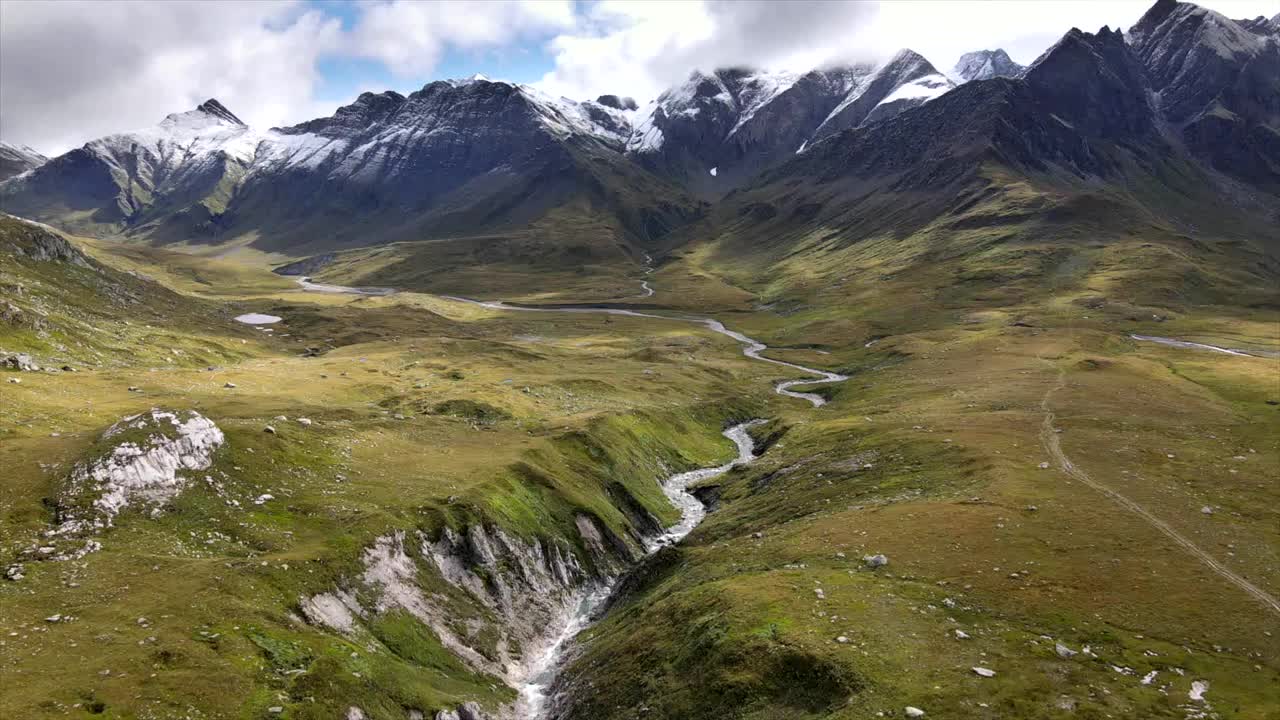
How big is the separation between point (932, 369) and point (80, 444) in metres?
153

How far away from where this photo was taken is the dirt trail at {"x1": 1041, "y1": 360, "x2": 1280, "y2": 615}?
155 ft

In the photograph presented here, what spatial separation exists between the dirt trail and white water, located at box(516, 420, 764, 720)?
4153 cm

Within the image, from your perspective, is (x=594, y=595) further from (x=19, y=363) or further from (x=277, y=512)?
(x=19, y=363)

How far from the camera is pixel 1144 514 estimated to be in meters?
61.3

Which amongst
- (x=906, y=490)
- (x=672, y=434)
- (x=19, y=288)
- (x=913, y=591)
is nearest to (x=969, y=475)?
(x=906, y=490)

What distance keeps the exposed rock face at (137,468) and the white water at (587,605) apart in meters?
30.4

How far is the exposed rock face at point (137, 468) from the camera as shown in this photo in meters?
48.5

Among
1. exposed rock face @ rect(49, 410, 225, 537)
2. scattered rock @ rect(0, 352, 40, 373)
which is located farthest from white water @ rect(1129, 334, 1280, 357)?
scattered rock @ rect(0, 352, 40, 373)

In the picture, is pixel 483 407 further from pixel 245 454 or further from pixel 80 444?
pixel 80 444

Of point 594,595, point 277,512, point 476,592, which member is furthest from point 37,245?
point 594,595

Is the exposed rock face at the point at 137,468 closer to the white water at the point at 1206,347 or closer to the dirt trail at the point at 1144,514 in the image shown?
the dirt trail at the point at 1144,514

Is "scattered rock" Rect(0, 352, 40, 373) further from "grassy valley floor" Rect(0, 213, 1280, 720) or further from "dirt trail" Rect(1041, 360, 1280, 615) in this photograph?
"dirt trail" Rect(1041, 360, 1280, 615)

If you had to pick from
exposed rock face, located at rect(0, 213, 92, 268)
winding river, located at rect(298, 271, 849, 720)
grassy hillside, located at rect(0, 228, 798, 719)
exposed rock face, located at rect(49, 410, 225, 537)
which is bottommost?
winding river, located at rect(298, 271, 849, 720)

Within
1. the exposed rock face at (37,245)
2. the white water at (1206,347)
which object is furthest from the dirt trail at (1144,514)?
the exposed rock face at (37,245)
